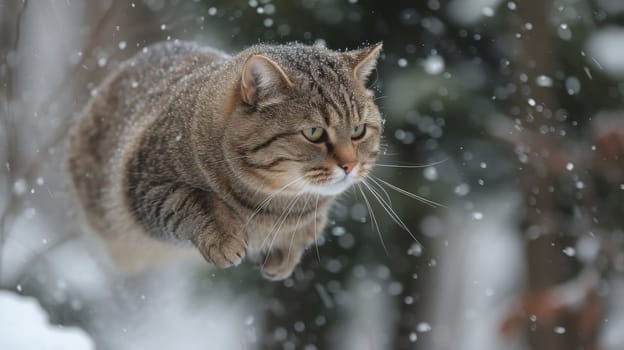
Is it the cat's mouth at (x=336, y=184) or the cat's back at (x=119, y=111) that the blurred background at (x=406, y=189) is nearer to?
the cat's back at (x=119, y=111)

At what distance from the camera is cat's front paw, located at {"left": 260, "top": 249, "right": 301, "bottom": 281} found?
2.02 metres

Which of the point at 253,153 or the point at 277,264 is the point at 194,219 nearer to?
the point at 253,153

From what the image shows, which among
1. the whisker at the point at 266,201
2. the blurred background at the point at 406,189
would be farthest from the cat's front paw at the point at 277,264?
the blurred background at the point at 406,189

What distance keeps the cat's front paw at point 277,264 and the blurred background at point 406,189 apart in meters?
0.69

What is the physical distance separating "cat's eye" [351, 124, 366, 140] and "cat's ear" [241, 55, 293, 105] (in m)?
0.19

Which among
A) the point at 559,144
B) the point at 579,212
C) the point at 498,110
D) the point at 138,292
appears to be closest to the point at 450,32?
the point at 498,110

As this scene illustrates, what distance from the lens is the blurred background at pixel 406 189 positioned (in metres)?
2.82

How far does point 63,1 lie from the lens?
299 centimetres

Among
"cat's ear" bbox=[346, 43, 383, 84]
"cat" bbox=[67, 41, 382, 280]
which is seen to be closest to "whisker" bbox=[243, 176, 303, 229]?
"cat" bbox=[67, 41, 382, 280]

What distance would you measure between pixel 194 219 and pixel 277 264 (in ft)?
1.02

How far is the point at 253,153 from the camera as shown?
181cm

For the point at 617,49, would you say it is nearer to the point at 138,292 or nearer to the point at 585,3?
the point at 585,3

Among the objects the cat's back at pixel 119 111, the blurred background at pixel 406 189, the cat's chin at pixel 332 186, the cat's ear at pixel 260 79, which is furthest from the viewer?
the blurred background at pixel 406 189

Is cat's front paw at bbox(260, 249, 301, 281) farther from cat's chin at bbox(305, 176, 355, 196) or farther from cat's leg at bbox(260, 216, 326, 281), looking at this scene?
cat's chin at bbox(305, 176, 355, 196)
